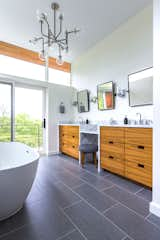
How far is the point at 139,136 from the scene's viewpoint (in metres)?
2.10

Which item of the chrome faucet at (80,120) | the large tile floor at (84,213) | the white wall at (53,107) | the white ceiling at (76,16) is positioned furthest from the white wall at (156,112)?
the white wall at (53,107)

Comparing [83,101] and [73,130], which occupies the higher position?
[83,101]

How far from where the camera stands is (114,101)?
3186 millimetres

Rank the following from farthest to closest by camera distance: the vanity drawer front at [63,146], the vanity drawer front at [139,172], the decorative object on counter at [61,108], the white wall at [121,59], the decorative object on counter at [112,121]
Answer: the decorative object on counter at [61,108] → the vanity drawer front at [63,146] → the decorative object on counter at [112,121] → the white wall at [121,59] → the vanity drawer front at [139,172]

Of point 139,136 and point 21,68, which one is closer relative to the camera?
point 139,136

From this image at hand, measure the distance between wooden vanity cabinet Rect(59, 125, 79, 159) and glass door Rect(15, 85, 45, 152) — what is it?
0.59 m

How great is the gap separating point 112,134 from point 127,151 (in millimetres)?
411

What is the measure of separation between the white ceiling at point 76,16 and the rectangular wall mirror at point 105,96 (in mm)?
1232

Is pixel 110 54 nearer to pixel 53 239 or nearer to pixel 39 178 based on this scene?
pixel 39 178

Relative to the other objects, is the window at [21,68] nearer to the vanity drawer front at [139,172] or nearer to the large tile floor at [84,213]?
the large tile floor at [84,213]

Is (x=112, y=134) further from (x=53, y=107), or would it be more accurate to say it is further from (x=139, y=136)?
(x=53, y=107)

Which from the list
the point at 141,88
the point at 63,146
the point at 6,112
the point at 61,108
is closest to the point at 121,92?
the point at 141,88

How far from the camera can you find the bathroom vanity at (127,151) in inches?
78.7

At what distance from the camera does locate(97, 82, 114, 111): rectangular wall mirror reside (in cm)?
320
